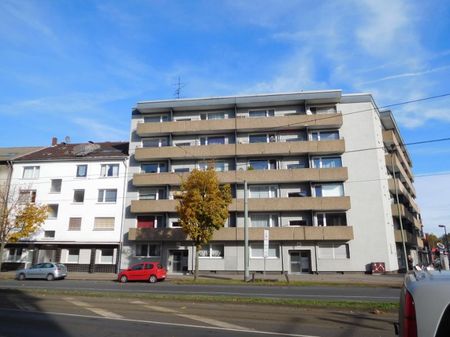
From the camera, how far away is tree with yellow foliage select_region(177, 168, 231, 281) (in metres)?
32.5

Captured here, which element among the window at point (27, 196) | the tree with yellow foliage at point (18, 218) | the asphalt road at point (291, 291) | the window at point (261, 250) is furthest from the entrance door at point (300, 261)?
the window at point (27, 196)

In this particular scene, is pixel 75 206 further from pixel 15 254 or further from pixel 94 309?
pixel 94 309

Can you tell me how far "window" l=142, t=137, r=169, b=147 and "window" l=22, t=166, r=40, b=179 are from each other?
1235 cm

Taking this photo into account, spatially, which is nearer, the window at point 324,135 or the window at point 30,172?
the window at point 324,135

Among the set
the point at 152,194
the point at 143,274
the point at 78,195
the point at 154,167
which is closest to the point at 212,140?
the point at 154,167

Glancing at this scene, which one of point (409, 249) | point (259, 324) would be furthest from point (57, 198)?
point (409, 249)

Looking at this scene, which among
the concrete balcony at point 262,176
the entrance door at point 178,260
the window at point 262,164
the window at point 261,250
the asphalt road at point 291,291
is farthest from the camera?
the window at point 262,164

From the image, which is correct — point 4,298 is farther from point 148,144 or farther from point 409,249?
point 409,249

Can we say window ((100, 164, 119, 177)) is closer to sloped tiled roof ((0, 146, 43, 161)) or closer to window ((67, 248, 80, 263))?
window ((67, 248, 80, 263))

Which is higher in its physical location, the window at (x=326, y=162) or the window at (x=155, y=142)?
the window at (x=155, y=142)

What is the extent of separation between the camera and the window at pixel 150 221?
40562mm

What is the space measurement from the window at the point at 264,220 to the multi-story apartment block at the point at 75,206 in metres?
13.6

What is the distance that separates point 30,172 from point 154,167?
→ 562 inches

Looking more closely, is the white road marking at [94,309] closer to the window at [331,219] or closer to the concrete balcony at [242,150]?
the concrete balcony at [242,150]
